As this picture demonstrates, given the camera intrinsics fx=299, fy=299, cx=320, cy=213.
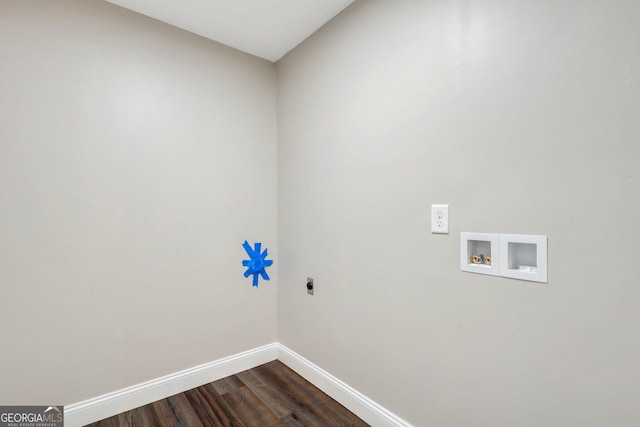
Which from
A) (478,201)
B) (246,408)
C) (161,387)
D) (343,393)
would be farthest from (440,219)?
(161,387)

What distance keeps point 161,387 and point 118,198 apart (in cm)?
124

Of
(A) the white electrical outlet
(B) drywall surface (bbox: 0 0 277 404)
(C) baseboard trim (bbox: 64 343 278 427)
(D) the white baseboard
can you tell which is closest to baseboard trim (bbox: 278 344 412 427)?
(D) the white baseboard

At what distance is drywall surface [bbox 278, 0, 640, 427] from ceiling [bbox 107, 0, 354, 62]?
0.14 meters

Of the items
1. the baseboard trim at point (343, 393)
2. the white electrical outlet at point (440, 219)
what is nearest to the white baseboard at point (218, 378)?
the baseboard trim at point (343, 393)

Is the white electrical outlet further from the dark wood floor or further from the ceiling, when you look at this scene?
the ceiling

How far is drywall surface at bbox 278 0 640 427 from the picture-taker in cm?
93

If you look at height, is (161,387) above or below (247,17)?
below

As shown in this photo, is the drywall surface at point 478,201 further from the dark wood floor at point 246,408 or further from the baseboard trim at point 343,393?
the dark wood floor at point 246,408

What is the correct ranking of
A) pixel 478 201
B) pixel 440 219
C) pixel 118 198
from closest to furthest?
1. pixel 478 201
2. pixel 440 219
3. pixel 118 198

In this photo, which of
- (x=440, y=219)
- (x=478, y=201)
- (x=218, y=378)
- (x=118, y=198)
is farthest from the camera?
(x=218, y=378)

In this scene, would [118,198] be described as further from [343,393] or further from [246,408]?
[343,393]

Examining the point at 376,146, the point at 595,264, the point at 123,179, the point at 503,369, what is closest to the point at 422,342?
the point at 503,369

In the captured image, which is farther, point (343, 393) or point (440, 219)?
point (343, 393)

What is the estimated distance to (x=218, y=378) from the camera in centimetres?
216
